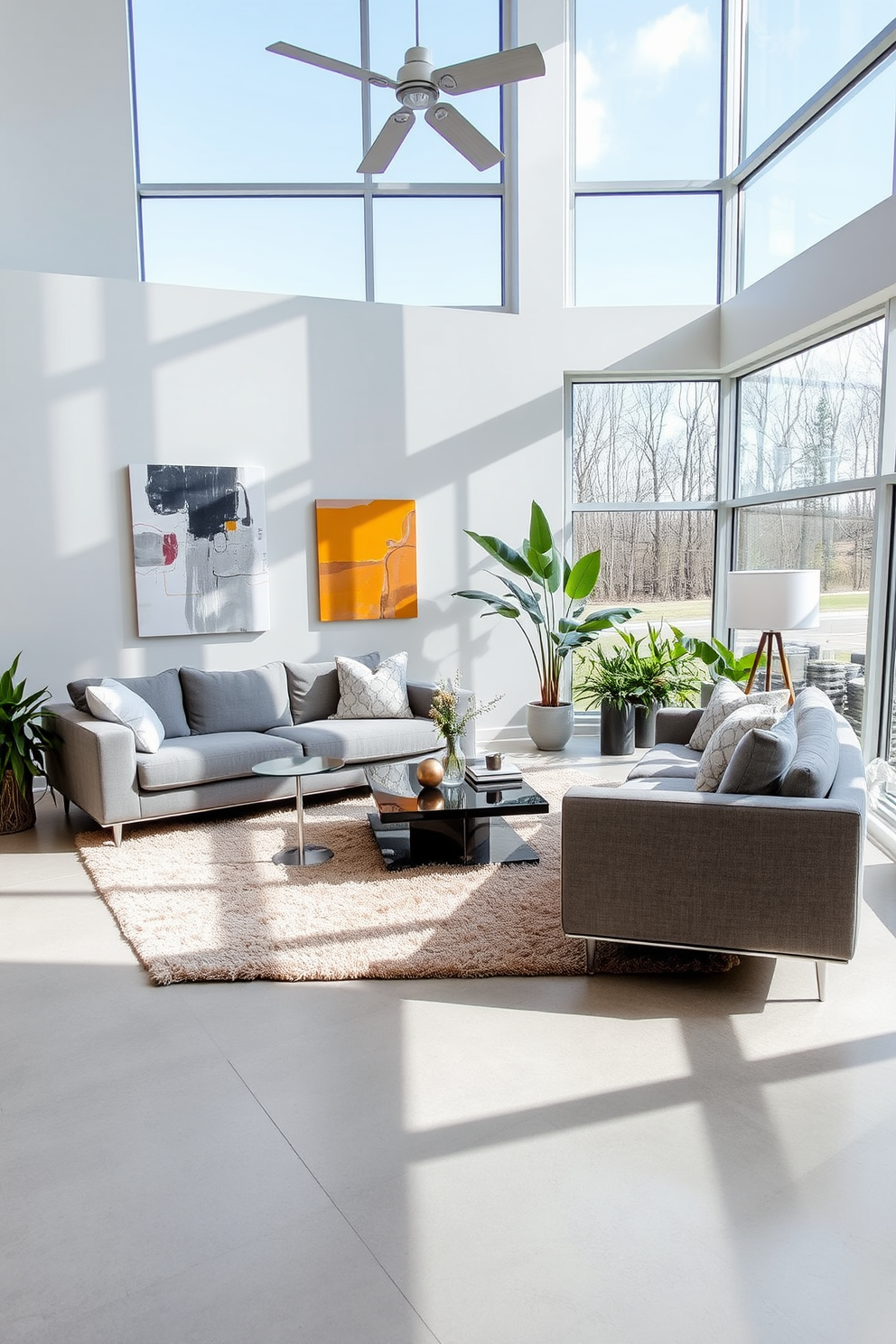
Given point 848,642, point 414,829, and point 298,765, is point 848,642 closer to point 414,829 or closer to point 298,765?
point 414,829

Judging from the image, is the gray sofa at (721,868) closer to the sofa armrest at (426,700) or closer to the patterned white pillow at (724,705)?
the patterned white pillow at (724,705)

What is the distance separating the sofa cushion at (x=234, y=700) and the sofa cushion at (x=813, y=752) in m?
3.23

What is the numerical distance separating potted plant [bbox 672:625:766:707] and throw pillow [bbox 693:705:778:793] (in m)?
2.29

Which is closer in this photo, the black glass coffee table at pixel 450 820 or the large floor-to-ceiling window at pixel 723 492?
the black glass coffee table at pixel 450 820

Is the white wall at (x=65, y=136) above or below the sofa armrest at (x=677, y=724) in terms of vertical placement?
above

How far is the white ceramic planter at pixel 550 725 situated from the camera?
6965 millimetres

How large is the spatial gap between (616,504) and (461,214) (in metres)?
2.52

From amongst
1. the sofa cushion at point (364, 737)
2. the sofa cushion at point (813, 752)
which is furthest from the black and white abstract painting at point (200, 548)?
the sofa cushion at point (813, 752)

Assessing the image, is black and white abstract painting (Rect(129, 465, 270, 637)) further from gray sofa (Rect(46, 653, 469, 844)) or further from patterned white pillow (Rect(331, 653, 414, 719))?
patterned white pillow (Rect(331, 653, 414, 719))

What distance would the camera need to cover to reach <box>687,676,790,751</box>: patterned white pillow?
466 centimetres

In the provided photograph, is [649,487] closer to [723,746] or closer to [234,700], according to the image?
[234,700]

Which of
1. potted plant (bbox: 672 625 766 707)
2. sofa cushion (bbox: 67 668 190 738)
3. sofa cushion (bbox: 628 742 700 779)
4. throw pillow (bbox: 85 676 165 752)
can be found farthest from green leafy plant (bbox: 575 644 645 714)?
throw pillow (bbox: 85 676 165 752)

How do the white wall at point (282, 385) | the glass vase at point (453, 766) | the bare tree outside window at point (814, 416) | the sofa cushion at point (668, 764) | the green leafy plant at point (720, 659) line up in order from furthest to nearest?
the green leafy plant at point (720, 659) < the white wall at point (282, 385) < the bare tree outside window at point (814, 416) < the glass vase at point (453, 766) < the sofa cushion at point (668, 764)

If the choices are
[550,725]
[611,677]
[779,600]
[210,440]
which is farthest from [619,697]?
[210,440]
